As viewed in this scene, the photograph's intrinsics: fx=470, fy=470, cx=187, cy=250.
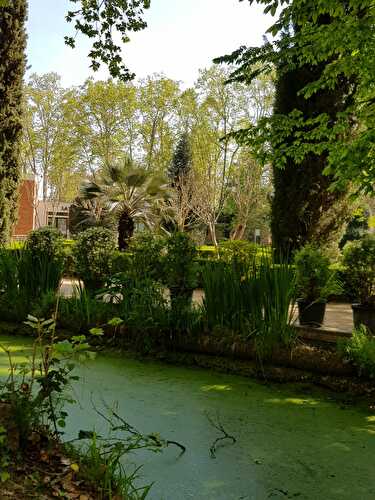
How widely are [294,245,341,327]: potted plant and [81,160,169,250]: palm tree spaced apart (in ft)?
22.5

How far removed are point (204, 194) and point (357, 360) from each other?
14.6 meters

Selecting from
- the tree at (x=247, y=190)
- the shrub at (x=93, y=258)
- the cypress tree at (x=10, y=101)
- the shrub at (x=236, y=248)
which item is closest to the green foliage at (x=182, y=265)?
the shrub at (x=236, y=248)

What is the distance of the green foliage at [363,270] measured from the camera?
4.68m

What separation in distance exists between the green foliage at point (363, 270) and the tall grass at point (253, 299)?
3.48 feet

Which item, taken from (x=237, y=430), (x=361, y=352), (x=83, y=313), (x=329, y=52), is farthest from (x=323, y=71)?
(x=237, y=430)

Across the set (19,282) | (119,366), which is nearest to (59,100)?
(19,282)

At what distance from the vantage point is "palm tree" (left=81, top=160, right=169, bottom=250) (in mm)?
11273

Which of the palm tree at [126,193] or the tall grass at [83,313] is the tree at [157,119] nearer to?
the palm tree at [126,193]

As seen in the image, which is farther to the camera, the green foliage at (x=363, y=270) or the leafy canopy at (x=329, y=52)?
the green foliage at (x=363, y=270)

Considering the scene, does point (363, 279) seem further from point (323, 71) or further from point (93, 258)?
point (93, 258)

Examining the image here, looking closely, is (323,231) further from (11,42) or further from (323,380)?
(11,42)

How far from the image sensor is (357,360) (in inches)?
142

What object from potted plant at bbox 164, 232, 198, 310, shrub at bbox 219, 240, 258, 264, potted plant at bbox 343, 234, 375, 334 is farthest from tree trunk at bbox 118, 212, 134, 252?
potted plant at bbox 343, 234, 375, 334

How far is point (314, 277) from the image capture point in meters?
4.80
